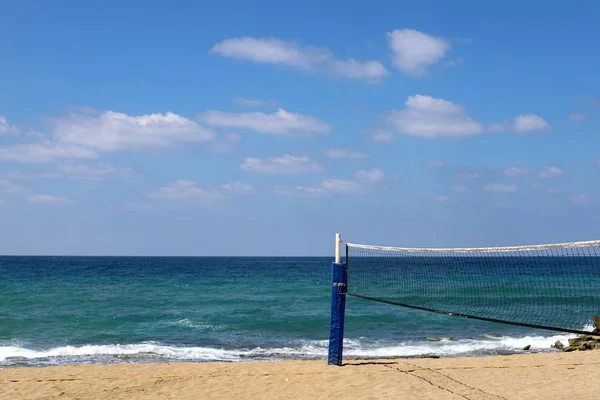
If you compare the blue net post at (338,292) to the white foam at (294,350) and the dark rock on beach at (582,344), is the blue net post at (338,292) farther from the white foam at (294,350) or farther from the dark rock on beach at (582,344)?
the dark rock on beach at (582,344)

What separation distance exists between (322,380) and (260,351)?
6168mm

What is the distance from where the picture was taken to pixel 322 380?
10.6 meters

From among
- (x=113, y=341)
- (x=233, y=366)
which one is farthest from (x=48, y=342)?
(x=233, y=366)

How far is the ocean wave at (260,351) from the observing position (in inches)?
597

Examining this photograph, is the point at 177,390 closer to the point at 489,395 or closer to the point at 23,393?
the point at 23,393

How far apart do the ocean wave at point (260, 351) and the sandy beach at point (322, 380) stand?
2.36m

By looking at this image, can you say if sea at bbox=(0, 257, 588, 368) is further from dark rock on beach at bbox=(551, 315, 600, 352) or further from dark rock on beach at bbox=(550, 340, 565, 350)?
dark rock on beach at bbox=(551, 315, 600, 352)

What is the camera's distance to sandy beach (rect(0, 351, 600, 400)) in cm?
969

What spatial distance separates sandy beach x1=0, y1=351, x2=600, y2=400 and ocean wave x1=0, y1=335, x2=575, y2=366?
93.1 inches

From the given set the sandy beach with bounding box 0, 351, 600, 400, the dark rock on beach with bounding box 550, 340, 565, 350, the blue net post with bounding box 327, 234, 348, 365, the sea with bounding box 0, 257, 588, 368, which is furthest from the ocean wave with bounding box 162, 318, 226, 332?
the dark rock on beach with bounding box 550, 340, 565, 350

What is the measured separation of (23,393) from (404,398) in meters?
6.54

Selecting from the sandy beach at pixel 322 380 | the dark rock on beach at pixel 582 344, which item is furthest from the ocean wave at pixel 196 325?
the dark rock on beach at pixel 582 344

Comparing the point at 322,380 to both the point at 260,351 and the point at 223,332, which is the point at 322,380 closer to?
the point at 260,351

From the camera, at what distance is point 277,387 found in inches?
408
